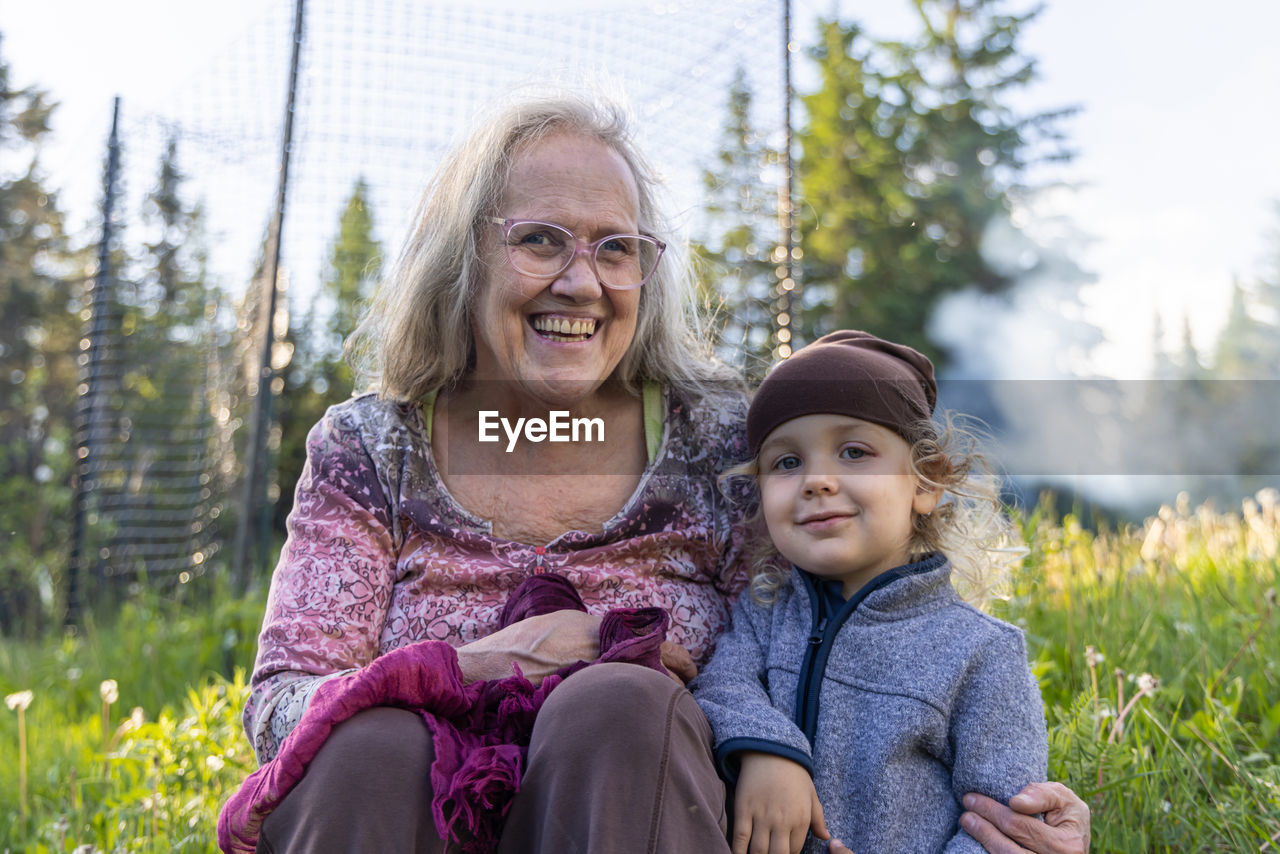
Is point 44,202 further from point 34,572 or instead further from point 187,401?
point 187,401

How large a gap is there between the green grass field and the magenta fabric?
0.95m

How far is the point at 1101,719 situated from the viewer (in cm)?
203

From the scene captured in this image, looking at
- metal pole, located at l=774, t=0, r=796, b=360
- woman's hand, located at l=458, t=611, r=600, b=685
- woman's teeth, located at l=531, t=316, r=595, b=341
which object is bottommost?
woman's hand, located at l=458, t=611, r=600, b=685

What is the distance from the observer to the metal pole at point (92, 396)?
204 inches

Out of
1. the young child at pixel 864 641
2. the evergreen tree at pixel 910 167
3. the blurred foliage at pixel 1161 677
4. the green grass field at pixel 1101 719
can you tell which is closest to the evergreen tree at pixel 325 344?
the green grass field at pixel 1101 719

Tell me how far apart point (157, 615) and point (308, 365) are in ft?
14.9

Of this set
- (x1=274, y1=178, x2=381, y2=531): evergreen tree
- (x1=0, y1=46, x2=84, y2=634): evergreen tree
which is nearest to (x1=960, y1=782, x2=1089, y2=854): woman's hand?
(x1=274, y1=178, x2=381, y2=531): evergreen tree

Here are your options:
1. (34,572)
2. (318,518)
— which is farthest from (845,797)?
(34,572)

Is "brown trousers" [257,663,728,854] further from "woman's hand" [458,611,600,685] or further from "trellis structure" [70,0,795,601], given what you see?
"trellis structure" [70,0,795,601]

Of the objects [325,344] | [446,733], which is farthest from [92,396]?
[446,733]

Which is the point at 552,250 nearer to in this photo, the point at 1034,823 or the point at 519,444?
the point at 519,444

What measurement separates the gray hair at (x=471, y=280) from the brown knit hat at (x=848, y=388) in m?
0.44

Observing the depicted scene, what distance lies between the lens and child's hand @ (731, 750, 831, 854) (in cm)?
143

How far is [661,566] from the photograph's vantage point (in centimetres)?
195
